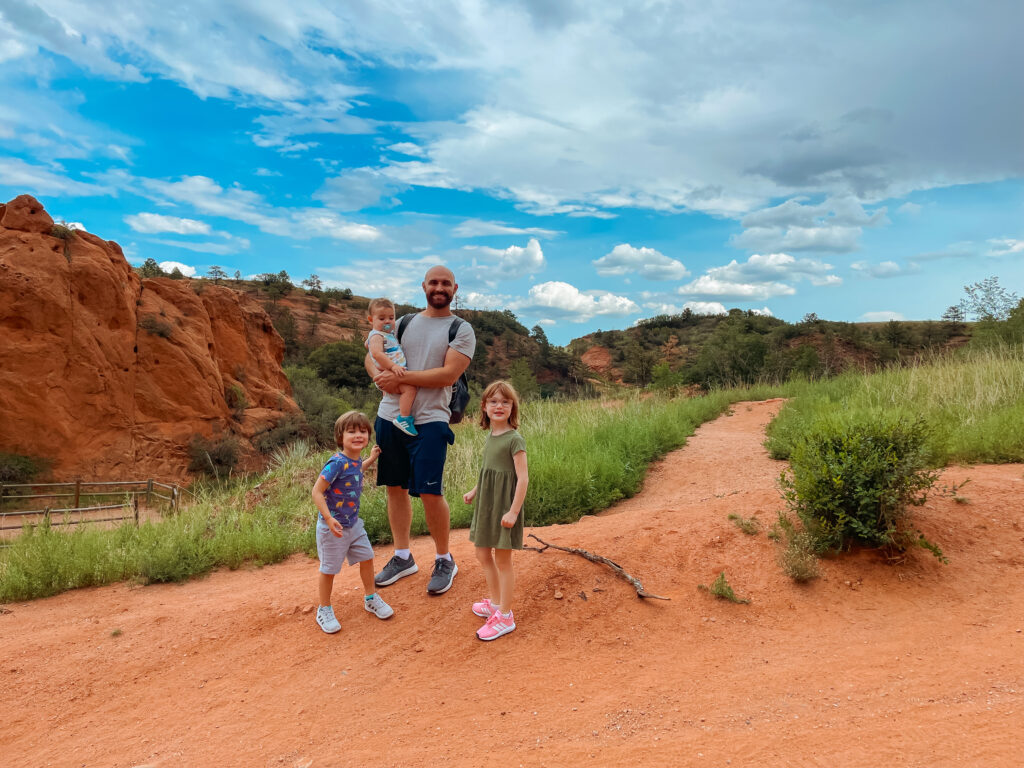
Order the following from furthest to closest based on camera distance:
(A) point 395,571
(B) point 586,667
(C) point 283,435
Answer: (C) point 283,435 < (A) point 395,571 < (B) point 586,667

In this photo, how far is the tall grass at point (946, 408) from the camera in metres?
5.27

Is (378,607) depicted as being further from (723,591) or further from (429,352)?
(723,591)

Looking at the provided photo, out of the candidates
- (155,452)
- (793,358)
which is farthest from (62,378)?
(793,358)

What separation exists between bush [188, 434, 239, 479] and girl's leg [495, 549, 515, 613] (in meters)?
15.8

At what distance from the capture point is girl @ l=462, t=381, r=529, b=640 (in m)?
3.37

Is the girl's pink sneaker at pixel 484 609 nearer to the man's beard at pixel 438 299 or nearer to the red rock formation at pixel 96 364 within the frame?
the man's beard at pixel 438 299

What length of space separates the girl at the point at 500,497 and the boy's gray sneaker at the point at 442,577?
576mm

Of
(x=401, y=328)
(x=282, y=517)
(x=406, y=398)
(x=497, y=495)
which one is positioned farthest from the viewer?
(x=282, y=517)

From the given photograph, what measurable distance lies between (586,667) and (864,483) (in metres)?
2.43

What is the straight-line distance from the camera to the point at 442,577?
13.4 ft

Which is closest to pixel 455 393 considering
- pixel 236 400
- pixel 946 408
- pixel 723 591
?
pixel 723 591

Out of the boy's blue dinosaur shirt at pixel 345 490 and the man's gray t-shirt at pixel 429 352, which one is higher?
the man's gray t-shirt at pixel 429 352

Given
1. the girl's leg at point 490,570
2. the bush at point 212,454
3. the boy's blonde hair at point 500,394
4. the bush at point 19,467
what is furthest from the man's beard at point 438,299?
the bush at point 19,467

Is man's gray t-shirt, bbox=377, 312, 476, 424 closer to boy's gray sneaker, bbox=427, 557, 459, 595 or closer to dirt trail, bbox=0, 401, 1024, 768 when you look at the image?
boy's gray sneaker, bbox=427, 557, 459, 595
